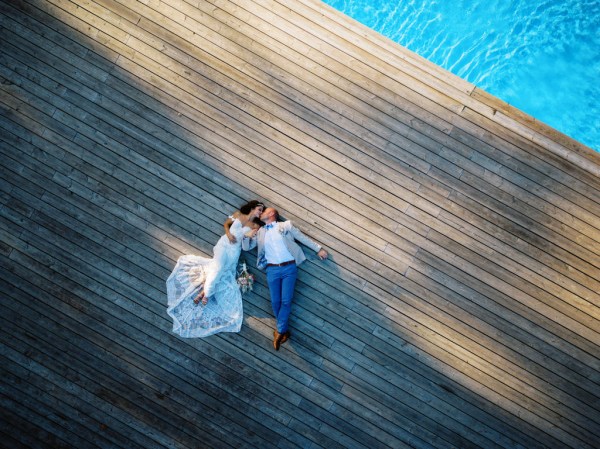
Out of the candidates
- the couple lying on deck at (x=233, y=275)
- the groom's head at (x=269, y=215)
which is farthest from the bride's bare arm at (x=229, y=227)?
the groom's head at (x=269, y=215)

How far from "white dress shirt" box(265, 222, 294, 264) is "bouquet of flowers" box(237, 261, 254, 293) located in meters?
0.37

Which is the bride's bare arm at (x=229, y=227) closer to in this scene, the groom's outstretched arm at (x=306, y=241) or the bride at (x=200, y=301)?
the bride at (x=200, y=301)

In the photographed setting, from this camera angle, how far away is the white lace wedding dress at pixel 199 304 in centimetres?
420

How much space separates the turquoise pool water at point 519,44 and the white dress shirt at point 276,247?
11.7 feet

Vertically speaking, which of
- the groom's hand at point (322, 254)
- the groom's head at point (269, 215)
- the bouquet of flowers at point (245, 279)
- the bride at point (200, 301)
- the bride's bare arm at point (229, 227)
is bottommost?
the bride at point (200, 301)

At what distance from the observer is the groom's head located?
158 inches

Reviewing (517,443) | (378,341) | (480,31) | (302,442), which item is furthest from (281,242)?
(480,31)

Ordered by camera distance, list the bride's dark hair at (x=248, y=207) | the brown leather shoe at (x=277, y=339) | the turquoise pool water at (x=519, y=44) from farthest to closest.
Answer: the turquoise pool water at (x=519, y=44)
the brown leather shoe at (x=277, y=339)
the bride's dark hair at (x=248, y=207)

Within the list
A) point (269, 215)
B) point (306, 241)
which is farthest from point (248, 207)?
point (306, 241)

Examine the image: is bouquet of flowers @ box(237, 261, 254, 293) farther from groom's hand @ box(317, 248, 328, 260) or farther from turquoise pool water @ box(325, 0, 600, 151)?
turquoise pool water @ box(325, 0, 600, 151)

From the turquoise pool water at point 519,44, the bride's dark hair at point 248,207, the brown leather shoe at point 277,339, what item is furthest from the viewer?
the turquoise pool water at point 519,44

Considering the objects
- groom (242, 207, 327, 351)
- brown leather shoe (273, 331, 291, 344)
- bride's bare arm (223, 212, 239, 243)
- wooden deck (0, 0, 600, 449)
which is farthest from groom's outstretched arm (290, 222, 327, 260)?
brown leather shoe (273, 331, 291, 344)

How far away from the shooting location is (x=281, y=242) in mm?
3982

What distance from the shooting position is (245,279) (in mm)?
4164
